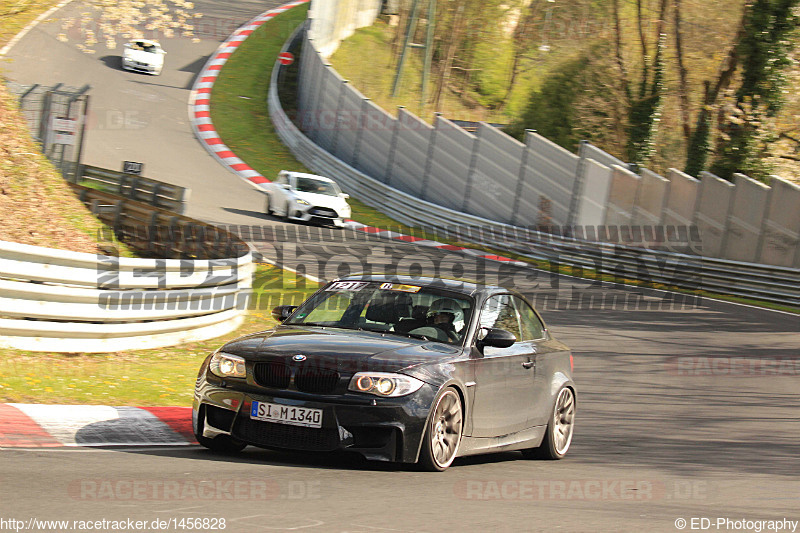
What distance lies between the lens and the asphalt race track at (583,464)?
17.5 feet

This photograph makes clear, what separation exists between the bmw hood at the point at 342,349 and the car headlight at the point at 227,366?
5 cm

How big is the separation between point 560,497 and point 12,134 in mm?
11226

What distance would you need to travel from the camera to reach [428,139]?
111 ft

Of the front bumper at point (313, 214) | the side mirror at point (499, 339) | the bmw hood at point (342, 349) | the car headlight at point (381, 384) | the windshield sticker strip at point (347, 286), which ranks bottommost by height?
the front bumper at point (313, 214)

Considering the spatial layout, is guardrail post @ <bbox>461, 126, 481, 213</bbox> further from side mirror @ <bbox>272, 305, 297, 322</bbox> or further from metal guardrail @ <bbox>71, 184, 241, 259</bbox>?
side mirror @ <bbox>272, 305, 297, 322</bbox>

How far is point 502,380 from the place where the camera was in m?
7.68

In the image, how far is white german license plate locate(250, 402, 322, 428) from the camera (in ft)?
21.2

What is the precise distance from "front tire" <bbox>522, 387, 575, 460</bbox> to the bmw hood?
1711 mm

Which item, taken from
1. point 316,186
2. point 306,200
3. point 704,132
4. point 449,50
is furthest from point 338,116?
point 449,50

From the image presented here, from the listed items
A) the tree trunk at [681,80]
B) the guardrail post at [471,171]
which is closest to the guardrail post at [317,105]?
the guardrail post at [471,171]

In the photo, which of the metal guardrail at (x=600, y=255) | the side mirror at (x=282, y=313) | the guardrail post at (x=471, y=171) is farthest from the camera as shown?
the guardrail post at (x=471, y=171)

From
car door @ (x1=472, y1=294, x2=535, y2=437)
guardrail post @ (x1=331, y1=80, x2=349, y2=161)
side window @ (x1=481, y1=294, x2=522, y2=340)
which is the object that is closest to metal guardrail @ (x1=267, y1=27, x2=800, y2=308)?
guardrail post @ (x1=331, y1=80, x2=349, y2=161)

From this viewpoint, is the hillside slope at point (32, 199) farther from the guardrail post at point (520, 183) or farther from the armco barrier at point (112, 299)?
the guardrail post at point (520, 183)

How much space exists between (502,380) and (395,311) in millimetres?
972
